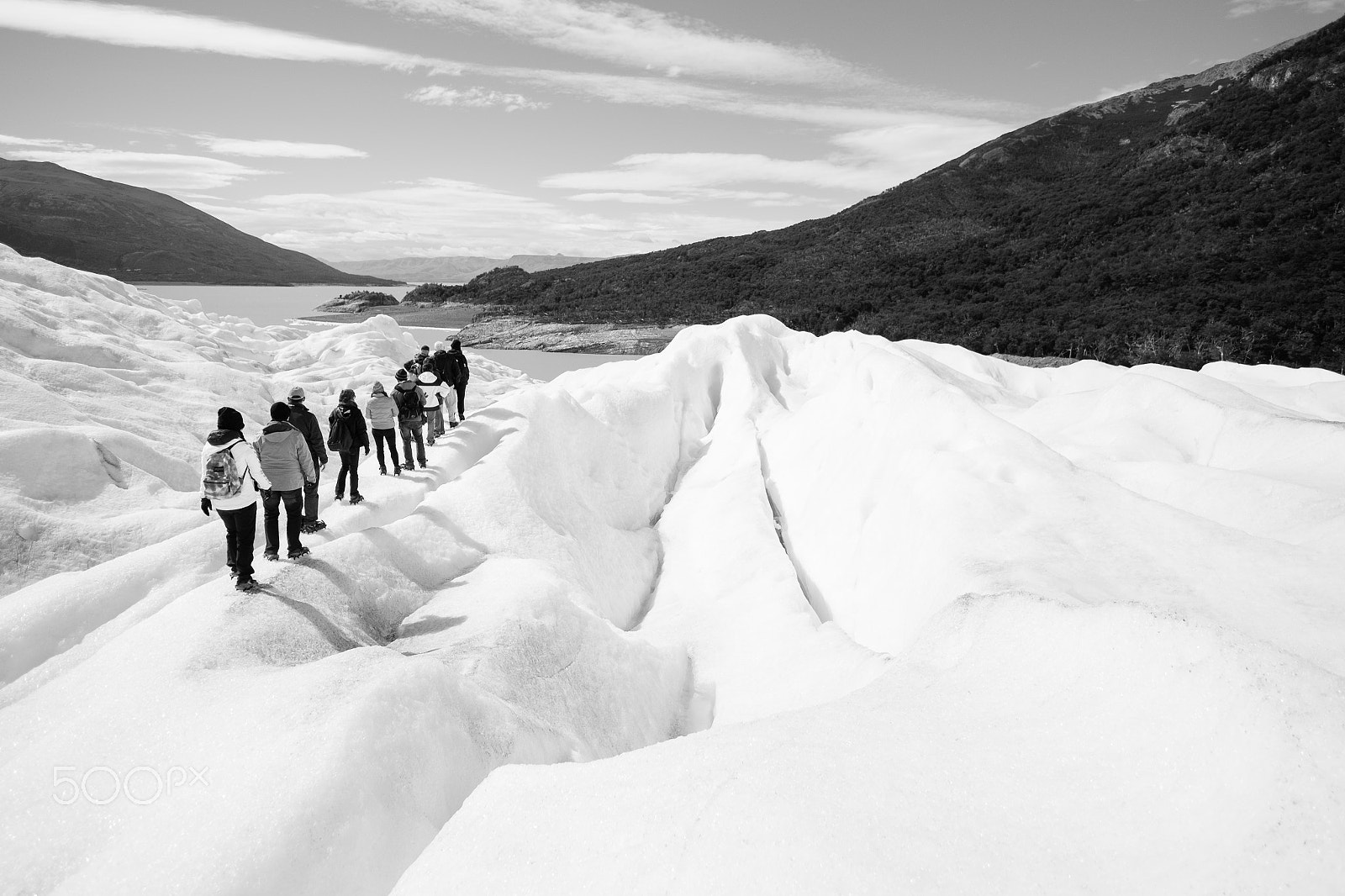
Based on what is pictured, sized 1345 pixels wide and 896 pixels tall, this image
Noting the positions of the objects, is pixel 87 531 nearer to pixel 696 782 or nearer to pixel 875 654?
pixel 696 782

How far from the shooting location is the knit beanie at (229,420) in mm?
6469

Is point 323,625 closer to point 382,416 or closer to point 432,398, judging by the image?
point 382,416

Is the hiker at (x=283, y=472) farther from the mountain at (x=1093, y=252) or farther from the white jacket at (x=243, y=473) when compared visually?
the mountain at (x=1093, y=252)

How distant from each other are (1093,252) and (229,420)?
63.6 metres

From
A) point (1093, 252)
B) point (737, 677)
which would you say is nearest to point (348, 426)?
point (737, 677)

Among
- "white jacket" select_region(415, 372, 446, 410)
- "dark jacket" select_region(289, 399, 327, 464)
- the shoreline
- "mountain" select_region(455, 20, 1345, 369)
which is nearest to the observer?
"dark jacket" select_region(289, 399, 327, 464)

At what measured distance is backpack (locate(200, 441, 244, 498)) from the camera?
655cm

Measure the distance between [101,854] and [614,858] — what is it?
115 inches

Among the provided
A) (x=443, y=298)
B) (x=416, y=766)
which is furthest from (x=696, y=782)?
(x=443, y=298)

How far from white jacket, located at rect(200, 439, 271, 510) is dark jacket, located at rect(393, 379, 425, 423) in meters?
5.28

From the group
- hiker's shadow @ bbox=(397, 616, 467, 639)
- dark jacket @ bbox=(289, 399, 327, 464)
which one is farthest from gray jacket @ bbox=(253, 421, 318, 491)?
hiker's shadow @ bbox=(397, 616, 467, 639)

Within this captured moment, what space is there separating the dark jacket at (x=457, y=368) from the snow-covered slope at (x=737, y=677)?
1145 mm

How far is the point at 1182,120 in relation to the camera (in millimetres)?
67438

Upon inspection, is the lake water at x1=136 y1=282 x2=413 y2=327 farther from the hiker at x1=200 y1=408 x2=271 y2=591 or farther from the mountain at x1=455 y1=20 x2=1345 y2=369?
the hiker at x1=200 y1=408 x2=271 y2=591
